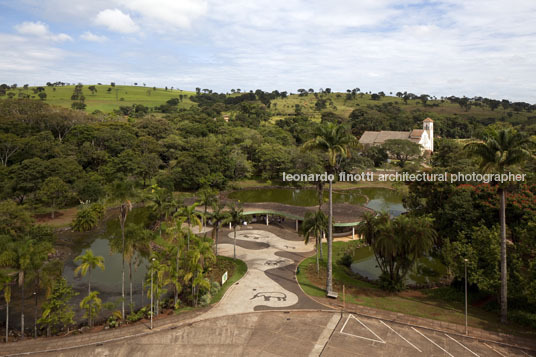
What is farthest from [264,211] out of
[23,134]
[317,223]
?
[23,134]

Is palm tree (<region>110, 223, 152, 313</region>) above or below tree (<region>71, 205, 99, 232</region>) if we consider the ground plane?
→ above

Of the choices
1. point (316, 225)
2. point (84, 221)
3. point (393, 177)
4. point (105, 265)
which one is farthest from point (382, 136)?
point (105, 265)

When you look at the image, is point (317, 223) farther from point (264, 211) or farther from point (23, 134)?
point (23, 134)

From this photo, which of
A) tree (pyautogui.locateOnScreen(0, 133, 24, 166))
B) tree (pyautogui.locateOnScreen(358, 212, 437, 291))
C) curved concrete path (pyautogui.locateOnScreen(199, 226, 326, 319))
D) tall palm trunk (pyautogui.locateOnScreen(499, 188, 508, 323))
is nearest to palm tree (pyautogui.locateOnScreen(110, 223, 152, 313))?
curved concrete path (pyautogui.locateOnScreen(199, 226, 326, 319))

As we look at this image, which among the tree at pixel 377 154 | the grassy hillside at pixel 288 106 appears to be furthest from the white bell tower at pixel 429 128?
the grassy hillside at pixel 288 106

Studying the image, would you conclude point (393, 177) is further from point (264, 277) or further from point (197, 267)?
point (197, 267)

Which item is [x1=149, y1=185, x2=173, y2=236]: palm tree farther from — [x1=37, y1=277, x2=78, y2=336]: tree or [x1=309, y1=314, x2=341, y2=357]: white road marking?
[x1=309, y1=314, x2=341, y2=357]: white road marking
